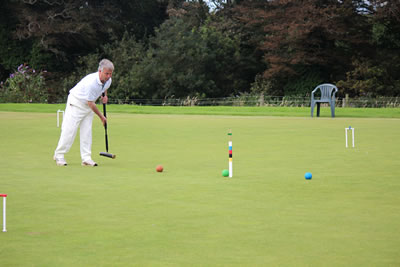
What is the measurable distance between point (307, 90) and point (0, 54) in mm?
18558

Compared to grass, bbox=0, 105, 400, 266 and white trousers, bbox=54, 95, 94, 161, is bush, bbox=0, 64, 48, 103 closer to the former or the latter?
grass, bbox=0, 105, 400, 266

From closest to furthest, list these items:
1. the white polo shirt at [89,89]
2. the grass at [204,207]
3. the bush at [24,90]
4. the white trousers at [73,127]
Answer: the grass at [204,207] → the white polo shirt at [89,89] → the white trousers at [73,127] → the bush at [24,90]

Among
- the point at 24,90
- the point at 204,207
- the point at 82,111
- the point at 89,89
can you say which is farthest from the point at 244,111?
the point at 204,207

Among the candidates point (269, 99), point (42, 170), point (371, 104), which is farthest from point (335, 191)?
point (269, 99)

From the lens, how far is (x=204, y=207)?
254 inches

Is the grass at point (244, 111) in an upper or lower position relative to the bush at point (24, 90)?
lower

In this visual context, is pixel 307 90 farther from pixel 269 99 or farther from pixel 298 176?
pixel 298 176

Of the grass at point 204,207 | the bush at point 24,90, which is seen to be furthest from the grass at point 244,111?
the grass at point 204,207

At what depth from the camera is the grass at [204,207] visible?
471 centimetres

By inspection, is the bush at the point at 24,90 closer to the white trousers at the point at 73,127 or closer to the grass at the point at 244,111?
the grass at the point at 244,111

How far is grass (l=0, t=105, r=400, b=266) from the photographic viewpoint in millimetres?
4707

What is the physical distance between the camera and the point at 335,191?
746 cm

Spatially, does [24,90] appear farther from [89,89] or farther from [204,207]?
[204,207]

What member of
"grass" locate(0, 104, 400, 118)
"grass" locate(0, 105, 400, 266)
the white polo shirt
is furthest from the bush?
the white polo shirt
